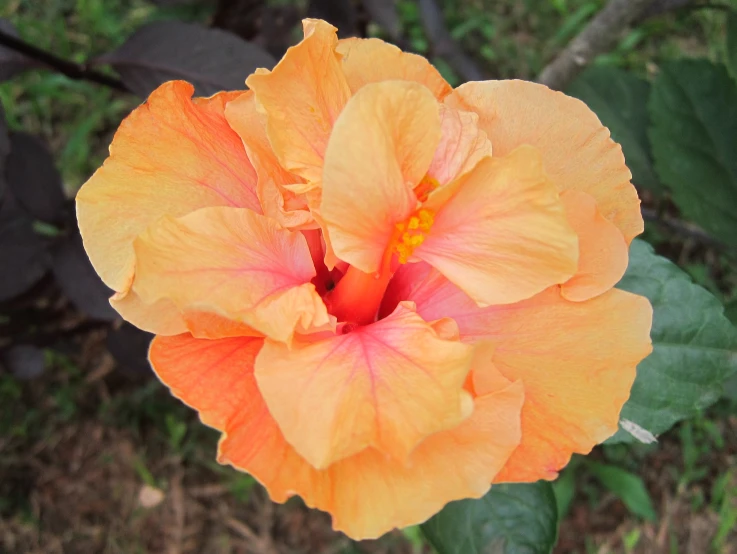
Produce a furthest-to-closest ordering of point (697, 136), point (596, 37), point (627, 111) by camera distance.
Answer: point (627, 111) → point (697, 136) → point (596, 37)

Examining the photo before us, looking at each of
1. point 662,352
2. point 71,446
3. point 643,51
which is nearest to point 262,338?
point 662,352

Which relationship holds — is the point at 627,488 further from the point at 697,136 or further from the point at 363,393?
the point at 363,393

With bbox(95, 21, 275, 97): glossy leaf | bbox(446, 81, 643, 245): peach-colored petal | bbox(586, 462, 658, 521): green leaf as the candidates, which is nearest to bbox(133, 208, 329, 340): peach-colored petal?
bbox(446, 81, 643, 245): peach-colored petal

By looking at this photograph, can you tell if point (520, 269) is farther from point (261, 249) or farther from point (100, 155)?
point (100, 155)

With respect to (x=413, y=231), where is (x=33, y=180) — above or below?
below

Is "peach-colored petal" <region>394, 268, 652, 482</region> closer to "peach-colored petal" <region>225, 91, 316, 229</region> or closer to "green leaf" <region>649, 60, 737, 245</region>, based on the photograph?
"peach-colored petal" <region>225, 91, 316, 229</region>

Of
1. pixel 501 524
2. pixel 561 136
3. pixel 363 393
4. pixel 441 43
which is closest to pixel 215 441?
pixel 501 524
